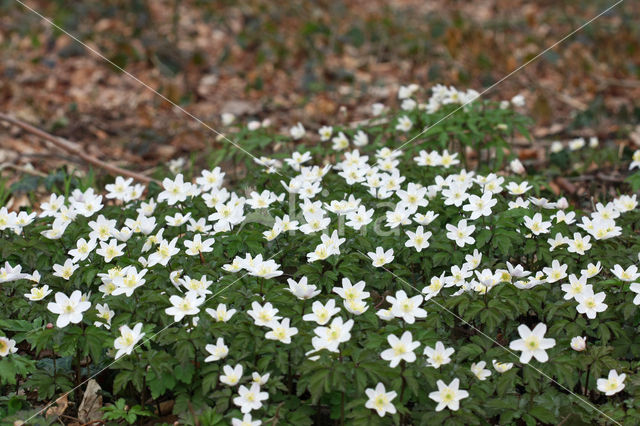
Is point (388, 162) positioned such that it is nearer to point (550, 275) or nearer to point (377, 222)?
point (377, 222)

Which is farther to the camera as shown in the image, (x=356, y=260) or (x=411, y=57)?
(x=411, y=57)

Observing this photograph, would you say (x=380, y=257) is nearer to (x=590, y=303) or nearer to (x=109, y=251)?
(x=590, y=303)

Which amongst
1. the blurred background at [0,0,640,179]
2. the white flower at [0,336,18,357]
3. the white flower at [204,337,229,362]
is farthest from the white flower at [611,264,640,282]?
the blurred background at [0,0,640,179]

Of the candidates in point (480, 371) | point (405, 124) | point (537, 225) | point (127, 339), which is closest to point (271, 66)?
point (405, 124)

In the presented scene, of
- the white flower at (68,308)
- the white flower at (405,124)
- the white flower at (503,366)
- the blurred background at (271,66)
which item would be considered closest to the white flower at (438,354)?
the white flower at (503,366)

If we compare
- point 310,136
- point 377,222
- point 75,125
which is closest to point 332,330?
point 377,222

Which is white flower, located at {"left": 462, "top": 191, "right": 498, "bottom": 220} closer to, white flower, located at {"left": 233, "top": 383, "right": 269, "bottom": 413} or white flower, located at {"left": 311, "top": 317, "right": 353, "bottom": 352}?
white flower, located at {"left": 311, "top": 317, "right": 353, "bottom": 352}
